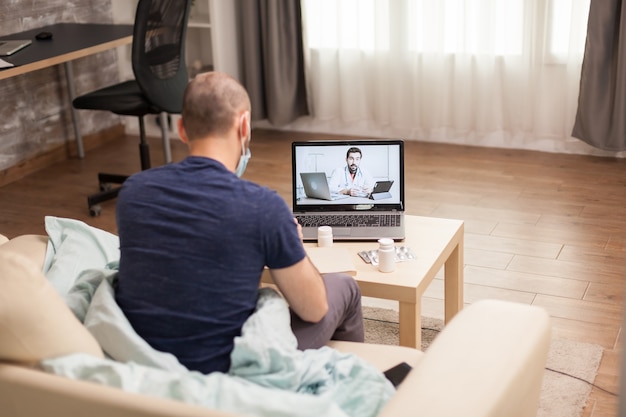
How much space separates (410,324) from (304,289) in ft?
1.76

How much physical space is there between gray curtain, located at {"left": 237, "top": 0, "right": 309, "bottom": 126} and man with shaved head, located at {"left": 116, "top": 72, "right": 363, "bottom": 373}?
130 inches

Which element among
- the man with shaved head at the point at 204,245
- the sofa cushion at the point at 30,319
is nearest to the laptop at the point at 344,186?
the man with shaved head at the point at 204,245

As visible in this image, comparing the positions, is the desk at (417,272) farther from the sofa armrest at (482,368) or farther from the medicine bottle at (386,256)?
the sofa armrest at (482,368)

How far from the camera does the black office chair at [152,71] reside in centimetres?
422

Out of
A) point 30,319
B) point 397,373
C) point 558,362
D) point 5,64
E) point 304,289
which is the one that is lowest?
point 558,362

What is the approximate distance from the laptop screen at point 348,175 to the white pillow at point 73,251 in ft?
2.09

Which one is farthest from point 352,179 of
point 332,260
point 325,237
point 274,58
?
point 274,58

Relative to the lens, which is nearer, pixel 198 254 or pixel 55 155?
pixel 198 254

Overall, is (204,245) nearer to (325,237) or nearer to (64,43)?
(325,237)

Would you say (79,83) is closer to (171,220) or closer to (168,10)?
(168,10)

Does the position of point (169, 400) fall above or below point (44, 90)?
above

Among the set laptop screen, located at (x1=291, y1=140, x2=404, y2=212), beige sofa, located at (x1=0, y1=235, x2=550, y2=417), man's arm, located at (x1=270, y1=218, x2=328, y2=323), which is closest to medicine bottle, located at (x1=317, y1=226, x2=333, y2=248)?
laptop screen, located at (x1=291, y1=140, x2=404, y2=212)

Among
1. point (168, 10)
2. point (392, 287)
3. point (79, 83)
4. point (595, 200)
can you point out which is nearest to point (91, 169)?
point (79, 83)

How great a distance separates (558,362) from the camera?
283cm
